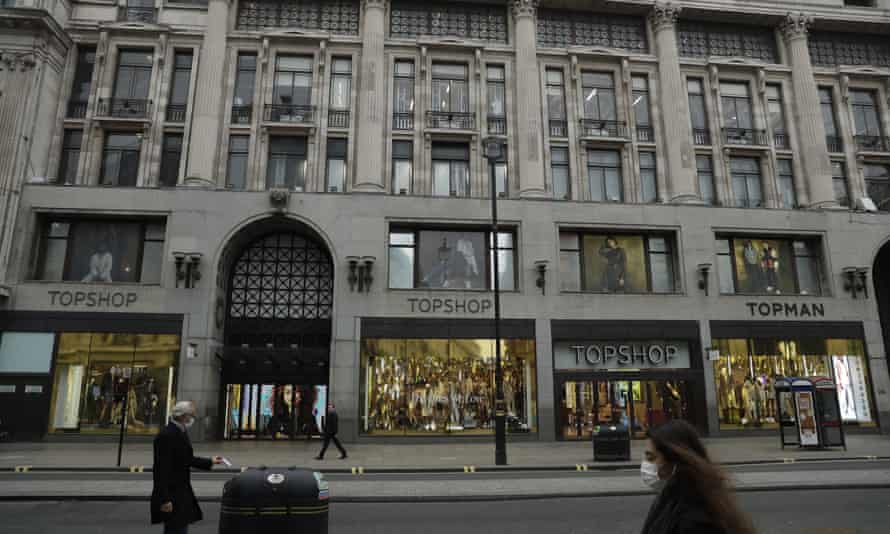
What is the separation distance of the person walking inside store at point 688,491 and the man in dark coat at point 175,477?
471 centimetres

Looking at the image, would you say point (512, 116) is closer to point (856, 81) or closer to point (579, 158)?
point (579, 158)

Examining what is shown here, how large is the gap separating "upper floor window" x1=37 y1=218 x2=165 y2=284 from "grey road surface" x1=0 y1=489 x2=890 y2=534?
1516 cm

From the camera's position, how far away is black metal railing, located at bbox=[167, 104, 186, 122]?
26.5 meters

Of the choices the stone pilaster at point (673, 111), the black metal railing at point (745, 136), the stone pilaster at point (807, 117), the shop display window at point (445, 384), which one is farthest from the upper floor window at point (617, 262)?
the stone pilaster at point (807, 117)

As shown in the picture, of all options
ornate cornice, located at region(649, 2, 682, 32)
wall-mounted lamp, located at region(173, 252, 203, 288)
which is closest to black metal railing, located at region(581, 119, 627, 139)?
ornate cornice, located at region(649, 2, 682, 32)

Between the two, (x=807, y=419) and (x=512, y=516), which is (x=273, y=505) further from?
(x=807, y=419)

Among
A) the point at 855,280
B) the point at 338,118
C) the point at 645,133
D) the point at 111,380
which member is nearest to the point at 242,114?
the point at 338,118

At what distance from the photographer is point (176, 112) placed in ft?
87.2

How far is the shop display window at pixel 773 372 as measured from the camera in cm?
2509

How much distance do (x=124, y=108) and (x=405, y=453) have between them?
20.1 meters

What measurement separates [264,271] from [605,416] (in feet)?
53.3

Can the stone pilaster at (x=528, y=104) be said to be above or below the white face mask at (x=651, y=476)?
above

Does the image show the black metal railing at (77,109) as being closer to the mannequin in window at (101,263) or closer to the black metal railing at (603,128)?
the mannequin in window at (101,263)

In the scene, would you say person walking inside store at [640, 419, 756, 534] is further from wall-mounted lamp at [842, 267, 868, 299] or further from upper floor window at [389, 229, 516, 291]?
wall-mounted lamp at [842, 267, 868, 299]
